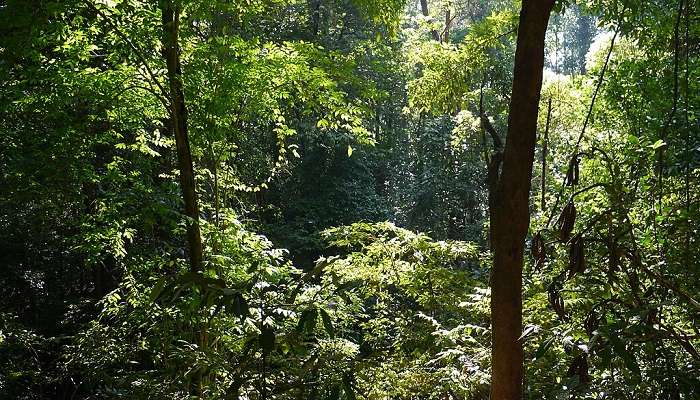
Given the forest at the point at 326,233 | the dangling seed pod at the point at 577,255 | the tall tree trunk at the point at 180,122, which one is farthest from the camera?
the tall tree trunk at the point at 180,122

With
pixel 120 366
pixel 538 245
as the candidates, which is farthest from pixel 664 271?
pixel 120 366

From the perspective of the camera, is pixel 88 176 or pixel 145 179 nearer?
pixel 88 176

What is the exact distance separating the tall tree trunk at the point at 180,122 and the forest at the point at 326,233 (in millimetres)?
12

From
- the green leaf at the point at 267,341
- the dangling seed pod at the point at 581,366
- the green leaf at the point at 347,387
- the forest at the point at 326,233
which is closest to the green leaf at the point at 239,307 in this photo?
the forest at the point at 326,233

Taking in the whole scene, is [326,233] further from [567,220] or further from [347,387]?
[347,387]

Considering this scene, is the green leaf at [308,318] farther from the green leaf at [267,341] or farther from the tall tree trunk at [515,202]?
the tall tree trunk at [515,202]

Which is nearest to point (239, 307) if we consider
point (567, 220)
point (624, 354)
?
point (624, 354)

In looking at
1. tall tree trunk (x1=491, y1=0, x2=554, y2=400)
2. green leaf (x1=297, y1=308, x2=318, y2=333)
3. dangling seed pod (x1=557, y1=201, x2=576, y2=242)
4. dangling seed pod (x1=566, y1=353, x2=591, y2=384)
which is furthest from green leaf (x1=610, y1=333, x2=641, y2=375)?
green leaf (x1=297, y1=308, x2=318, y2=333)

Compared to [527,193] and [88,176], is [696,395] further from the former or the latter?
[88,176]

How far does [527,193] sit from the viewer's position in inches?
74.2

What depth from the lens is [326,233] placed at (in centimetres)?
521

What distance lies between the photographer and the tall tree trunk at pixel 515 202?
187 centimetres

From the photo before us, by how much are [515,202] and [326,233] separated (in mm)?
3416

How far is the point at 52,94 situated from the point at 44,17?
518mm
